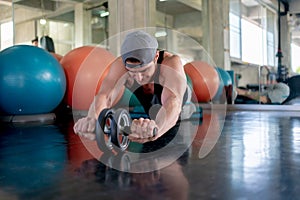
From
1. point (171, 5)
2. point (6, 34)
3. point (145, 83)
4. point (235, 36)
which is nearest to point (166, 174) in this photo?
point (145, 83)

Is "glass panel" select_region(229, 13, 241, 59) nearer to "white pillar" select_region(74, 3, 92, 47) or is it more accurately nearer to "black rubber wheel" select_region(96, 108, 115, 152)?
"white pillar" select_region(74, 3, 92, 47)

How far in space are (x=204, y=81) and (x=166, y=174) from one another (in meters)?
2.93

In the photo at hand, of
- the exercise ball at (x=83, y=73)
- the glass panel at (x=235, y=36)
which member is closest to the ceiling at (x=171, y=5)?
the glass panel at (x=235, y=36)

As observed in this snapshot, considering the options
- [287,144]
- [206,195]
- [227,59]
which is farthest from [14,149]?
[227,59]

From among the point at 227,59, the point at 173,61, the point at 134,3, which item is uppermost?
the point at 134,3

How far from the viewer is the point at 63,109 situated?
325 cm

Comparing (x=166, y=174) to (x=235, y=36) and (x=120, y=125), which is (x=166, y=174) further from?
(x=235, y=36)

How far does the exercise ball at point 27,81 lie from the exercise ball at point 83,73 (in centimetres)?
20

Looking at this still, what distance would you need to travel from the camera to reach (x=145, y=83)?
60.1 inches

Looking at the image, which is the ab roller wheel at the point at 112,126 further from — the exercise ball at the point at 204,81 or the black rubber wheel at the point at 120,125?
the exercise ball at the point at 204,81

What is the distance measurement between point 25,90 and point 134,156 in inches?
63.4

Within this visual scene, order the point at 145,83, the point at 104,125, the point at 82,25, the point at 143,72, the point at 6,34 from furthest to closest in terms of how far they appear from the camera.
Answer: the point at 6,34 → the point at 82,25 → the point at 145,83 → the point at 143,72 → the point at 104,125

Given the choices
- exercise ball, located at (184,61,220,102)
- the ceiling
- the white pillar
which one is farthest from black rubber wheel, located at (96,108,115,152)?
the white pillar

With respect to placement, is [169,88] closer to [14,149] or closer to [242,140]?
[242,140]
